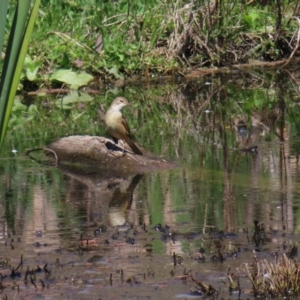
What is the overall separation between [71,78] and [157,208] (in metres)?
7.86

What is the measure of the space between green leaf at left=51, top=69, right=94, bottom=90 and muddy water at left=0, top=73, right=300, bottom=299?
2265 millimetres

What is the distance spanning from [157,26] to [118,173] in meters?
7.96

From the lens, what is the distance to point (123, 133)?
886 cm

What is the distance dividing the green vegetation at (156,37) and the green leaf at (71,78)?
0.54ft

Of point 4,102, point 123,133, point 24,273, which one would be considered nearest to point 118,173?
point 123,133

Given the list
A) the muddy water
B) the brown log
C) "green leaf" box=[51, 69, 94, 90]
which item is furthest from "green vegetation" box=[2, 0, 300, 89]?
the brown log

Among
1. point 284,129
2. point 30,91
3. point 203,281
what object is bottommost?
point 203,281

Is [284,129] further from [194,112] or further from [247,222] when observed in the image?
[247,222]

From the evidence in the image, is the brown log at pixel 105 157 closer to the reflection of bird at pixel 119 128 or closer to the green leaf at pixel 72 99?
the reflection of bird at pixel 119 128

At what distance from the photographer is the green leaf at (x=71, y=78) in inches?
569

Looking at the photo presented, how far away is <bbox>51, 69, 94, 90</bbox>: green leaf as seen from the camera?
14.4 m

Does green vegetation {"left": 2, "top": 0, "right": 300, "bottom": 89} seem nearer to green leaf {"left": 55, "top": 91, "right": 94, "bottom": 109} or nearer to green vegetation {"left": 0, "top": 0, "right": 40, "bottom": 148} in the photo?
green leaf {"left": 55, "top": 91, "right": 94, "bottom": 109}

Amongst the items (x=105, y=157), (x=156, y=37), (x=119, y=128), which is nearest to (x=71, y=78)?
(x=156, y=37)

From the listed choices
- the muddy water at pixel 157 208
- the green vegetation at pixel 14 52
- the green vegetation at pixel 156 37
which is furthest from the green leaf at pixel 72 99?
the green vegetation at pixel 14 52
